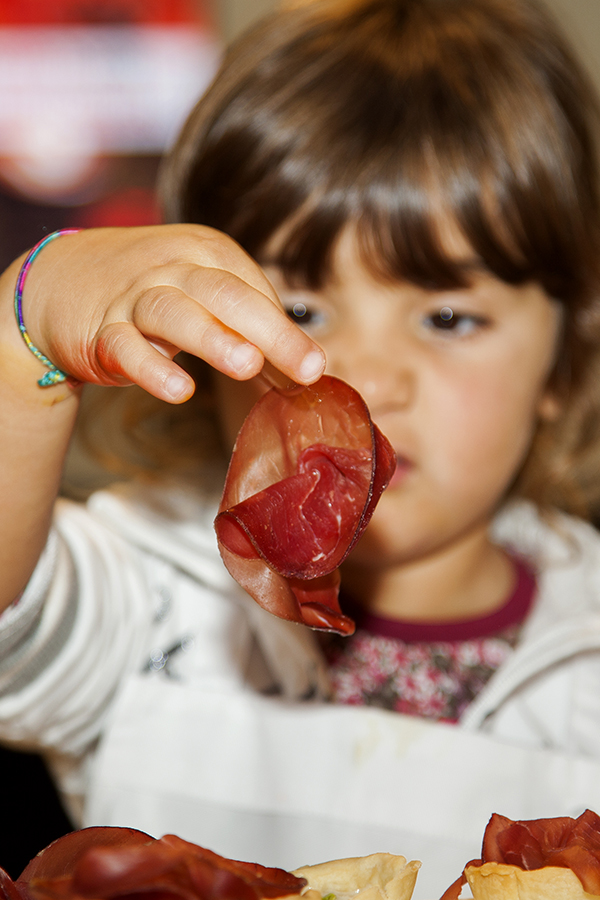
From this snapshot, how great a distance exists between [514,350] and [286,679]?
0.42 m

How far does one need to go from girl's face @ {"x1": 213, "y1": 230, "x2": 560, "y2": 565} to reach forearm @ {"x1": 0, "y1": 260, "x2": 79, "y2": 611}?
0.31 meters

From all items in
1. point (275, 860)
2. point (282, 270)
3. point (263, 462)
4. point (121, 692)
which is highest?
point (263, 462)

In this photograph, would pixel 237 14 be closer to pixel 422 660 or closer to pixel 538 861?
pixel 422 660

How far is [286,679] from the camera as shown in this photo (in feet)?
2.96

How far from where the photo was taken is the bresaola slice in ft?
0.83

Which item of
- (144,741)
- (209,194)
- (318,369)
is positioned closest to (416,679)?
(144,741)

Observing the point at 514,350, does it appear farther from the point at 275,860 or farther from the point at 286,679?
the point at 275,860

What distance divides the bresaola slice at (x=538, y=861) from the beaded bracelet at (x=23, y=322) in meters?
0.35

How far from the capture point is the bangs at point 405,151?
80 cm

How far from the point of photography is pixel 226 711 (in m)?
0.84

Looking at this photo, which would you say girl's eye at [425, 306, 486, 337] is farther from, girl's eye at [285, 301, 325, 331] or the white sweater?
the white sweater

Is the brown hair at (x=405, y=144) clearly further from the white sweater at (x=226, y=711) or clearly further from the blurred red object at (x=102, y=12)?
the blurred red object at (x=102, y=12)

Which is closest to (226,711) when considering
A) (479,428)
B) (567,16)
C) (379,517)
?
(379,517)

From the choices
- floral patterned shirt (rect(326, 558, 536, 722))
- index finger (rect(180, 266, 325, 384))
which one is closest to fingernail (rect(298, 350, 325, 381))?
index finger (rect(180, 266, 325, 384))
